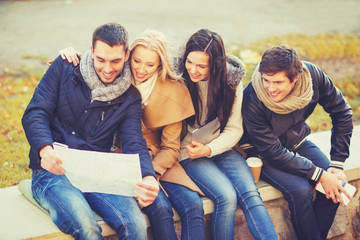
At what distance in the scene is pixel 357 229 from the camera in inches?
150

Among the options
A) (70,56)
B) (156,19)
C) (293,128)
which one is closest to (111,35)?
(70,56)

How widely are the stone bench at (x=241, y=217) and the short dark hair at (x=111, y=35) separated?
1142mm

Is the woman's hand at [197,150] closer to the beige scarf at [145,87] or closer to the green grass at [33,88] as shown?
the beige scarf at [145,87]

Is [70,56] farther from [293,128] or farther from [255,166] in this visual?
[293,128]

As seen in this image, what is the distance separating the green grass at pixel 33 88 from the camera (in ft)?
13.3

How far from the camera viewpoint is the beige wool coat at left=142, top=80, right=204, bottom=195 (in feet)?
10.5

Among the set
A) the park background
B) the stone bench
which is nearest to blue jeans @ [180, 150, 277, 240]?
the stone bench

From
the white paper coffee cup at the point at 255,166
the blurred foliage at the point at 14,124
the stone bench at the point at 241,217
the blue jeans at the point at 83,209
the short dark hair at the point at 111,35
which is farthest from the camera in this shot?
the blurred foliage at the point at 14,124

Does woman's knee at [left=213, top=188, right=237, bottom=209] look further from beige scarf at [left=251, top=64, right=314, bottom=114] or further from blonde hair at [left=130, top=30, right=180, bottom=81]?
blonde hair at [left=130, top=30, right=180, bottom=81]

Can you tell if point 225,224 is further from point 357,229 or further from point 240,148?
point 357,229

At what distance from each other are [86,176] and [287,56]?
154 centimetres

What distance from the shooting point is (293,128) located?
3.46m

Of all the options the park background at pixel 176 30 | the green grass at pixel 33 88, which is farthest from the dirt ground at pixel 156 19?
the green grass at pixel 33 88

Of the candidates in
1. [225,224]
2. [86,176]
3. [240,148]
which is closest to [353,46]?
[240,148]
